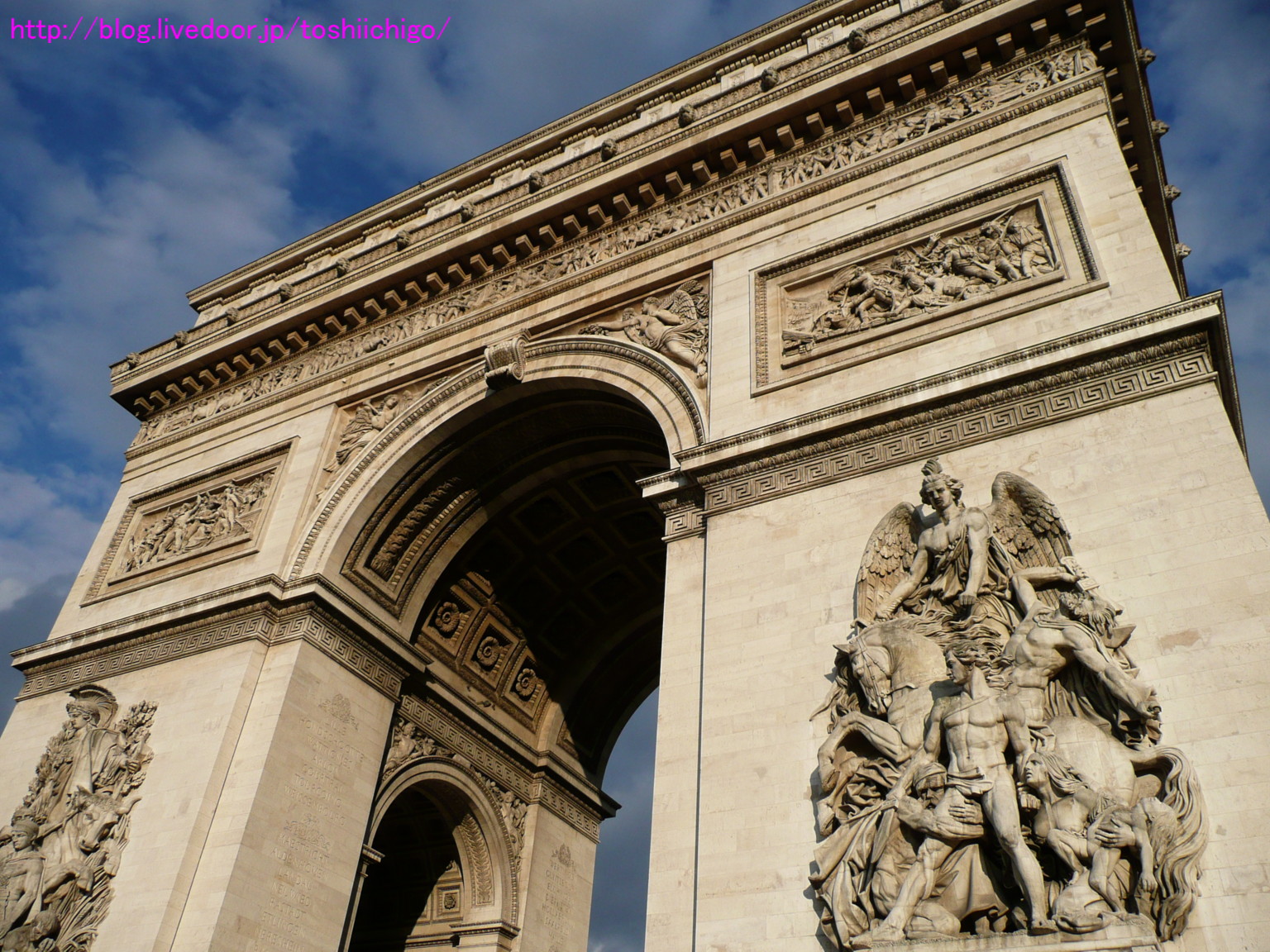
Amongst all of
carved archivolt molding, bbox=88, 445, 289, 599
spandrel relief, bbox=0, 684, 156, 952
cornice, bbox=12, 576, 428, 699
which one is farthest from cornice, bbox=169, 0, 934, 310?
spandrel relief, bbox=0, 684, 156, 952

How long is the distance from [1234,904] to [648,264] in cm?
924

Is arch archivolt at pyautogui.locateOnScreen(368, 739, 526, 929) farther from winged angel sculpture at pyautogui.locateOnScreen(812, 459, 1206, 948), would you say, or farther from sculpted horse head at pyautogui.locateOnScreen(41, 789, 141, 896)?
winged angel sculpture at pyautogui.locateOnScreen(812, 459, 1206, 948)

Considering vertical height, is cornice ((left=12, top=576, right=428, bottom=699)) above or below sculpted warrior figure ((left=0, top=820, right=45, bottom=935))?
above

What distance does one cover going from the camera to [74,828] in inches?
459

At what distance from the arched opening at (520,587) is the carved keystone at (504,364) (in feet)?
0.65

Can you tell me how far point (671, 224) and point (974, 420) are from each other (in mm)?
5540

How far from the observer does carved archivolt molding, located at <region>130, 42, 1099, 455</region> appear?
1124cm

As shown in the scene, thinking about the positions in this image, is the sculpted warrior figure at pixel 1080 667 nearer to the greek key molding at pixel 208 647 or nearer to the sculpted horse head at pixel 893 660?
the sculpted horse head at pixel 893 660

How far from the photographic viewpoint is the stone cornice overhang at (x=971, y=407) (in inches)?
328

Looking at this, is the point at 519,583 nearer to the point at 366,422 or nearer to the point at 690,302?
the point at 366,422

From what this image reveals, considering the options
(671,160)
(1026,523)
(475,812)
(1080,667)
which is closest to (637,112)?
(671,160)

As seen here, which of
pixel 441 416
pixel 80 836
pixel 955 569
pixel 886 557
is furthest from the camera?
pixel 441 416

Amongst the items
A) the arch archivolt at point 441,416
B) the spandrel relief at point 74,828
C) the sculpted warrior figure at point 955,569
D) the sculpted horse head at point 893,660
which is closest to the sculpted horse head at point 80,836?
the spandrel relief at point 74,828

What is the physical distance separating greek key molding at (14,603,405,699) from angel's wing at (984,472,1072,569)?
8092 mm
